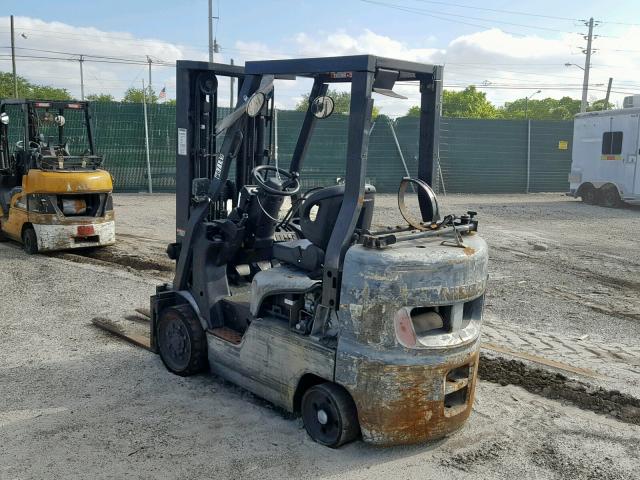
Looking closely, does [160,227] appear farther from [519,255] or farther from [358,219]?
[358,219]

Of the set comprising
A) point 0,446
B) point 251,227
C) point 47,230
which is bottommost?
point 0,446

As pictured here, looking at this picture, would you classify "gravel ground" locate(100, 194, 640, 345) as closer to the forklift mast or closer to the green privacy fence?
the green privacy fence

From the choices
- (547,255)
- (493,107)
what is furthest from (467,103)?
(547,255)

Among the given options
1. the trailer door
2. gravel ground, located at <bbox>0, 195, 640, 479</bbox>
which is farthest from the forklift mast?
the trailer door

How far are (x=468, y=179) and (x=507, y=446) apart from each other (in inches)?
750

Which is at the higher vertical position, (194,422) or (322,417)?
(322,417)

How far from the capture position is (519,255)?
1145cm

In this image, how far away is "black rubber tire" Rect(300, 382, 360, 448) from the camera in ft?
14.0

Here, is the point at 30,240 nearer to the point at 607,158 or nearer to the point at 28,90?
the point at 607,158

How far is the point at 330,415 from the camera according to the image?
14.3ft

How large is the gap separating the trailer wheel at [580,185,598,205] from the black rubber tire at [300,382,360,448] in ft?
59.2

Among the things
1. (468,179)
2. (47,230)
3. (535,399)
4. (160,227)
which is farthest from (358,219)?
(468,179)

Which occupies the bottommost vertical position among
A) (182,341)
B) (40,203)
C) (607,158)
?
(182,341)

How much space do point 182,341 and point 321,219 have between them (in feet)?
6.15
